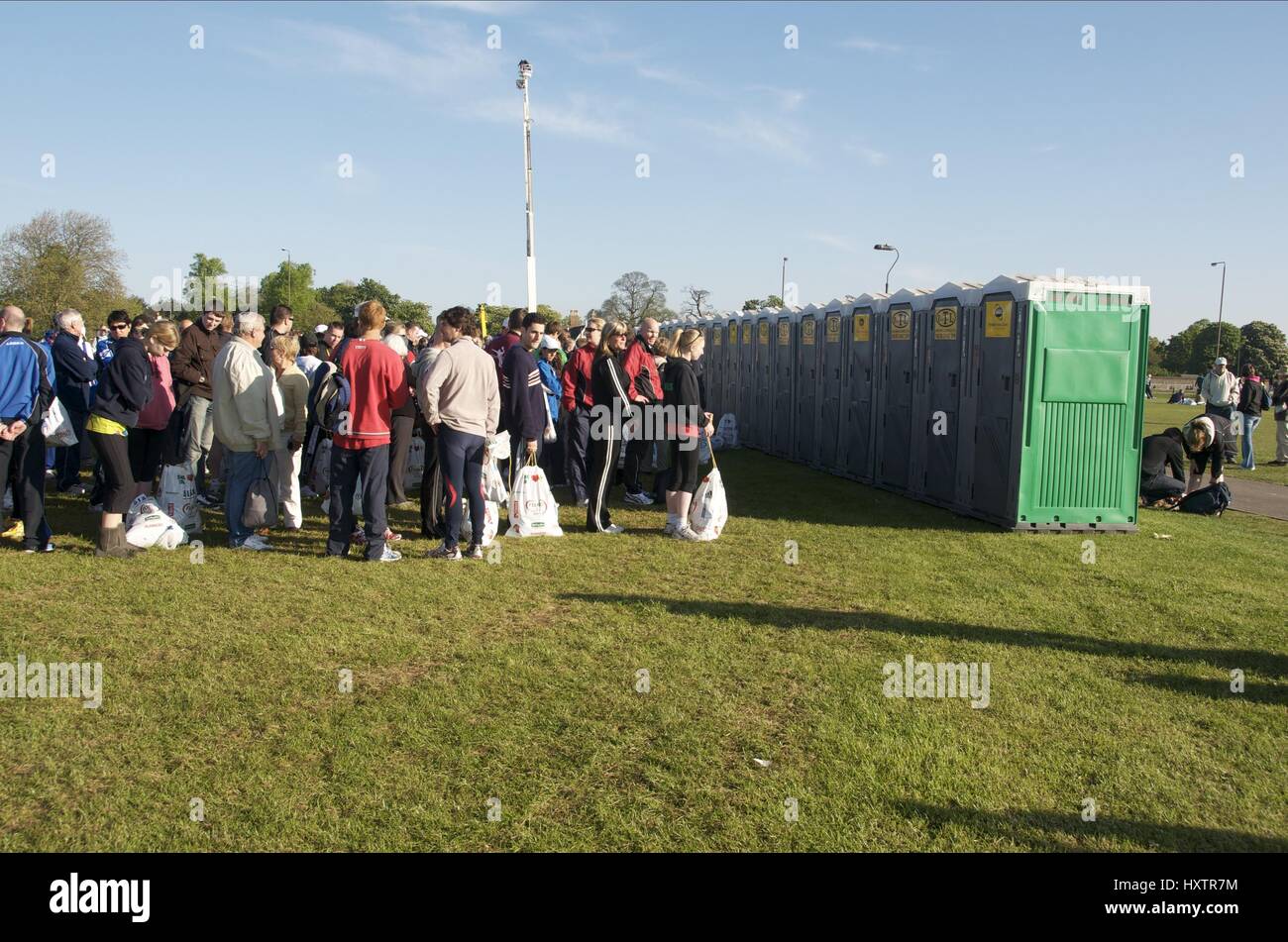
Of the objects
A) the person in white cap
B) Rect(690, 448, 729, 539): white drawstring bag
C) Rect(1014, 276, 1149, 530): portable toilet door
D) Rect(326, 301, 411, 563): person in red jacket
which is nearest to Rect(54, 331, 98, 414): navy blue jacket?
Rect(326, 301, 411, 563): person in red jacket

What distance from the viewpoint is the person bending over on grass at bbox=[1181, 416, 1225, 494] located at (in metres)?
10.8

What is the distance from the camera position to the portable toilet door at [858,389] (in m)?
12.0

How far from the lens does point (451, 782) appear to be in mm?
3693

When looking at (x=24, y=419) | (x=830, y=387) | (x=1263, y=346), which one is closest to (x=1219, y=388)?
(x=830, y=387)

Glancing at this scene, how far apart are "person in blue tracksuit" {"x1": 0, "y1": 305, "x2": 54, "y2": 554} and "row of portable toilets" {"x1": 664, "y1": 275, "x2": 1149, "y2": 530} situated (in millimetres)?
5895

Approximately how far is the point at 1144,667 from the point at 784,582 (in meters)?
2.45

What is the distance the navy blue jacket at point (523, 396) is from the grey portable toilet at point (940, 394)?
4567 mm

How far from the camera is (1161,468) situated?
36.0 ft

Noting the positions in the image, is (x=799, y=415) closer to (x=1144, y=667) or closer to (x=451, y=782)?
(x=1144, y=667)

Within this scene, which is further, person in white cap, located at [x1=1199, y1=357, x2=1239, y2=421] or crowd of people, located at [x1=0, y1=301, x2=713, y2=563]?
person in white cap, located at [x1=1199, y1=357, x2=1239, y2=421]

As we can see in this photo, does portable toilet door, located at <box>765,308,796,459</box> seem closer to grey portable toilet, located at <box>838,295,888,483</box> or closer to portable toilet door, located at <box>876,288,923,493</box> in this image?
grey portable toilet, located at <box>838,295,888,483</box>

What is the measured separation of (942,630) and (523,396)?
4047 mm
